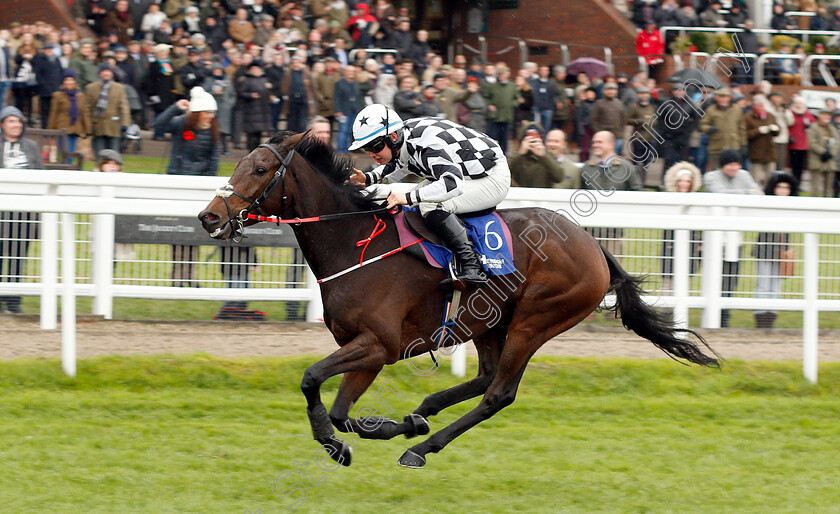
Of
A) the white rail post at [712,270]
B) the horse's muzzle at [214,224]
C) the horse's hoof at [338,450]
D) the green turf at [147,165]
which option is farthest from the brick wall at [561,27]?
the horse's hoof at [338,450]

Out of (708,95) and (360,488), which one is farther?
(708,95)

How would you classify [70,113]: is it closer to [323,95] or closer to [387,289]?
[323,95]

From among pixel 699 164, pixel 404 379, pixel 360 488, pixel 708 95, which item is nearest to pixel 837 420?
pixel 404 379

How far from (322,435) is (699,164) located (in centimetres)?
778

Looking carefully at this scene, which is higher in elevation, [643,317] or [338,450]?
[643,317]

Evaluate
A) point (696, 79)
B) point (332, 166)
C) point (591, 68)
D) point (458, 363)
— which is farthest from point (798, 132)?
point (332, 166)

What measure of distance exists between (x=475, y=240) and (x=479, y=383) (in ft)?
2.45

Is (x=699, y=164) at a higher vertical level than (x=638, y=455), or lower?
higher

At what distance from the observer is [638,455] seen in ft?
15.9

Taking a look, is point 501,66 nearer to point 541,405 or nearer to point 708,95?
point 708,95

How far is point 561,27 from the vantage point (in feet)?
57.3

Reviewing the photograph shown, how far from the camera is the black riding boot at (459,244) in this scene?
454 cm

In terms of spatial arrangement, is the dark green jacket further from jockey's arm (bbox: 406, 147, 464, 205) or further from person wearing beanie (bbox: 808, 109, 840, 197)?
jockey's arm (bbox: 406, 147, 464, 205)

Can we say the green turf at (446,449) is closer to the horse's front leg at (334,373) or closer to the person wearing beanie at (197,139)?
the horse's front leg at (334,373)
